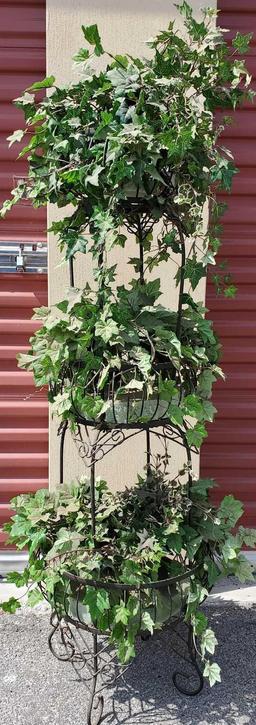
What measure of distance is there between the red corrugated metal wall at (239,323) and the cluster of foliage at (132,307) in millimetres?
928

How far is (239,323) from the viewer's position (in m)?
3.41

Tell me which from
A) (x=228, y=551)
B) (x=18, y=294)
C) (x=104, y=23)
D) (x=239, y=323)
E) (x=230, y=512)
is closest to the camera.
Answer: (x=228, y=551)

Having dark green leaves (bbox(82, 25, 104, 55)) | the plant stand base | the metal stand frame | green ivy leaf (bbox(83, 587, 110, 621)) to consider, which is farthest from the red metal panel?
dark green leaves (bbox(82, 25, 104, 55))

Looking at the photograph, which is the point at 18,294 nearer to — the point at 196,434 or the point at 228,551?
the point at 196,434

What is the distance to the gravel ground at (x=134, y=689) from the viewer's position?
245 cm

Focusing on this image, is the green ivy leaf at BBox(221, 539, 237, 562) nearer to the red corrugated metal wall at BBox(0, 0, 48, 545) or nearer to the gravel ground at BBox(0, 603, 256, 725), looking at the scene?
the gravel ground at BBox(0, 603, 256, 725)

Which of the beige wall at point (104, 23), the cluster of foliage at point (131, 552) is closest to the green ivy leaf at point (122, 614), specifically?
the cluster of foliage at point (131, 552)

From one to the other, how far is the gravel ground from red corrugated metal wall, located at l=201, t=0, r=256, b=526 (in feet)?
2.81

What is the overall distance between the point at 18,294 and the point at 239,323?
1.16m

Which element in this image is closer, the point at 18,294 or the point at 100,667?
the point at 100,667

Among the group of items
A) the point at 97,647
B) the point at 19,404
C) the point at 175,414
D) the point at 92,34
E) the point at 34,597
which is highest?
the point at 92,34

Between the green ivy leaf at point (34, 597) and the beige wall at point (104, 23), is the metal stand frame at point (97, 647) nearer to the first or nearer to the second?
the green ivy leaf at point (34, 597)

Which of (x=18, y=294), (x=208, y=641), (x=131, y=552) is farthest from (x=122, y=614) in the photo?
(x=18, y=294)

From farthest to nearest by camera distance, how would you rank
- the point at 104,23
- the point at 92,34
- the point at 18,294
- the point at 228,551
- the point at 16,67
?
1. the point at 18,294
2. the point at 16,67
3. the point at 104,23
4. the point at 228,551
5. the point at 92,34
